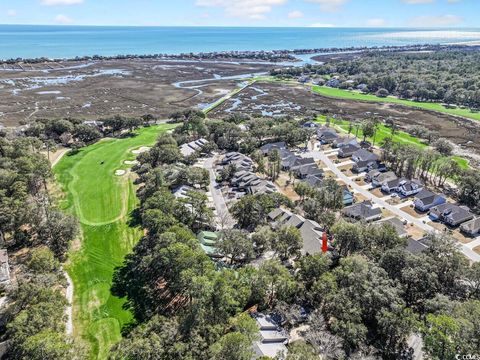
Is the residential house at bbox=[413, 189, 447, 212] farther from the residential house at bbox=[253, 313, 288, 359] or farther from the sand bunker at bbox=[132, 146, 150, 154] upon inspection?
the sand bunker at bbox=[132, 146, 150, 154]

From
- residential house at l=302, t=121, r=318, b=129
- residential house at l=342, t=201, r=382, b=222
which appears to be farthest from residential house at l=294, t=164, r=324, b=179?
residential house at l=302, t=121, r=318, b=129

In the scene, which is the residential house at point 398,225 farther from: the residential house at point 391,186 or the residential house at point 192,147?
the residential house at point 192,147

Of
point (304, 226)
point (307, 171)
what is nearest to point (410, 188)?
point (307, 171)

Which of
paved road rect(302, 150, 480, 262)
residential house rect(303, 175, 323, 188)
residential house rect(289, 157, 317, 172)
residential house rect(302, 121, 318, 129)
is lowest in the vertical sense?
paved road rect(302, 150, 480, 262)

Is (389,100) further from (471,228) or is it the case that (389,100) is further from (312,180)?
(471,228)

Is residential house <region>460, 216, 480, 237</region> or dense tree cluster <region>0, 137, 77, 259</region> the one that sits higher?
dense tree cluster <region>0, 137, 77, 259</region>
